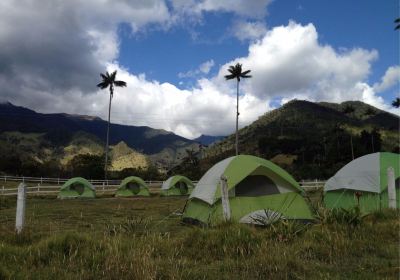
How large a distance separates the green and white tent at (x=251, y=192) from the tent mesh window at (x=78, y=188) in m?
22.6

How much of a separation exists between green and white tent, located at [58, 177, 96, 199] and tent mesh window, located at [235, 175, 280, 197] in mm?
23330

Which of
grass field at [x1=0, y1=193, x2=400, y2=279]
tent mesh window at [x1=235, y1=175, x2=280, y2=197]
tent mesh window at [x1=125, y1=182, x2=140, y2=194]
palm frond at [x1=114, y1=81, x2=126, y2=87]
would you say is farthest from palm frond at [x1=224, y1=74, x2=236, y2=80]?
grass field at [x1=0, y1=193, x2=400, y2=279]

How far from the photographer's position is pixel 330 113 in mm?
182875

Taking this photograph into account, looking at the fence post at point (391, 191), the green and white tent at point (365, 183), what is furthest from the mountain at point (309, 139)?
the fence post at point (391, 191)

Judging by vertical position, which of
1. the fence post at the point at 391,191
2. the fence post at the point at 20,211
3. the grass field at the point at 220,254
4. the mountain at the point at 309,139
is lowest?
the grass field at the point at 220,254

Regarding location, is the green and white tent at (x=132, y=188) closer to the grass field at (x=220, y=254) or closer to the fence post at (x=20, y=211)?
the fence post at (x=20, y=211)

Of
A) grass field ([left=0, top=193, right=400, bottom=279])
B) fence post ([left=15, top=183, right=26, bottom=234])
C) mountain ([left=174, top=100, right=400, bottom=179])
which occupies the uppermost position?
mountain ([left=174, top=100, right=400, bottom=179])

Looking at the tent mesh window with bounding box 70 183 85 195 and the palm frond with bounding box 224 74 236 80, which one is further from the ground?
the palm frond with bounding box 224 74 236 80

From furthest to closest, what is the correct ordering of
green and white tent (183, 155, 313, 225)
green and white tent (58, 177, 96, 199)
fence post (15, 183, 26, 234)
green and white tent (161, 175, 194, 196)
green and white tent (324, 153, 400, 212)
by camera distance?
green and white tent (161, 175, 194, 196)
green and white tent (58, 177, 96, 199)
green and white tent (324, 153, 400, 212)
green and white tent (183, 155, 313, 225)
fence post (15, 183, 26, 234)

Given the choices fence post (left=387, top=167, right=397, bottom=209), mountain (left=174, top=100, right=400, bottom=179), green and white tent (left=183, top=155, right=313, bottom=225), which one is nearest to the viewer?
fence post (left=387, top=167, right=397, bottom=209)

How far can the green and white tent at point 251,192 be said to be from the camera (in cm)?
1202

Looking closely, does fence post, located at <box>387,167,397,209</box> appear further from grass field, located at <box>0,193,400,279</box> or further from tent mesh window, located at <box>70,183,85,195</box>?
tent mesh window, located at <box>70,183,85,195</box>

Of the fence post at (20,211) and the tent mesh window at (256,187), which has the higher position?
the tent mesh window at (256,187)

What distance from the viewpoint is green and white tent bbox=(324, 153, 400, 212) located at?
13586 mm
